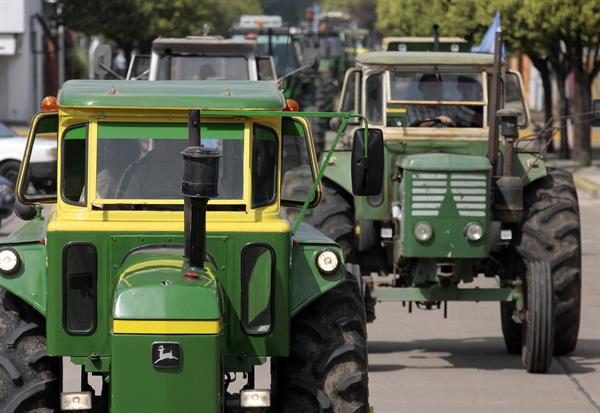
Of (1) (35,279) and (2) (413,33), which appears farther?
(2) (413,33)

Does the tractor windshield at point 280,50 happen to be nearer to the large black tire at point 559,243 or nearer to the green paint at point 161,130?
the large black tire at point 559,243

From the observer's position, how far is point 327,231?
1313 centimetres

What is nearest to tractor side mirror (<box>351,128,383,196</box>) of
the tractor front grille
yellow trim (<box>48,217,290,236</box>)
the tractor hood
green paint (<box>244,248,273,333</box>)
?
yellow trim (<box>48,217,290,236</box>)

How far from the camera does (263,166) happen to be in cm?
800

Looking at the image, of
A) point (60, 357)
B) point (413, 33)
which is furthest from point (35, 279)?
point (413, 33)

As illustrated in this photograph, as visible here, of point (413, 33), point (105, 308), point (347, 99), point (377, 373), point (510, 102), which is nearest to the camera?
point (105, 308)

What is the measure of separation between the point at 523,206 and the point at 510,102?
321 inches

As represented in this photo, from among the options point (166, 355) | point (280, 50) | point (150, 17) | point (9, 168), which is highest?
point (166, 355)

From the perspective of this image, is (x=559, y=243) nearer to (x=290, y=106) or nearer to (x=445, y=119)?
(x=445, y=119)

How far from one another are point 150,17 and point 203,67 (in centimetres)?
3080

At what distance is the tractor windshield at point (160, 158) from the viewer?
26.0 feet

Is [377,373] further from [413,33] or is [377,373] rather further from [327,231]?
[413,33]

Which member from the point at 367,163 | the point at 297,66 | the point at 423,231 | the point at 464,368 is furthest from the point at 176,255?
the point at 297,66

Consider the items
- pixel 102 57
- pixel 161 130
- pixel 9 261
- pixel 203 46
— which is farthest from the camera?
pixel 203 46
